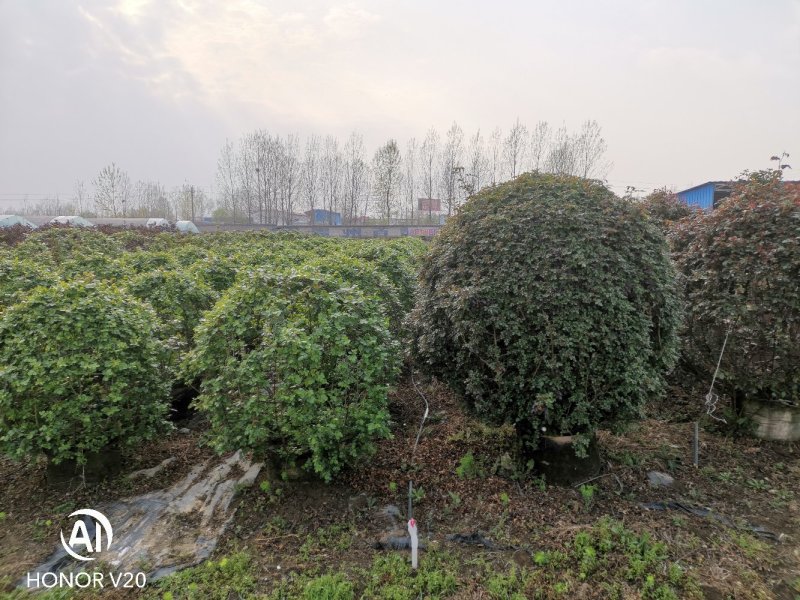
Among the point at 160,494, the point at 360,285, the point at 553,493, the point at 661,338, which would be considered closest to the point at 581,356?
the point at 661,338

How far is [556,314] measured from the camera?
3113 millimetres

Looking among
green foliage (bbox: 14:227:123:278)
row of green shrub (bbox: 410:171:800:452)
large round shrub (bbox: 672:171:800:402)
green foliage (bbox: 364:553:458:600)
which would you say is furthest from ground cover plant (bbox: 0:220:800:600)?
green foliage (bbox: 14:227:123:278)

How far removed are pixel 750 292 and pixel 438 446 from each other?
2.89 m

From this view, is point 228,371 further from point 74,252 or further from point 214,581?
point 74,252

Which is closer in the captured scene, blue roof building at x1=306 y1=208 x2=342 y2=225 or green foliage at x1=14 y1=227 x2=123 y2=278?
green foliage at x1=14 y1=227 x2=123 y2=278

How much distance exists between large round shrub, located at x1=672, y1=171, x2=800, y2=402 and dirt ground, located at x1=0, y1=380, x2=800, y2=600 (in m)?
0.66

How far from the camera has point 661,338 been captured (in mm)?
3430

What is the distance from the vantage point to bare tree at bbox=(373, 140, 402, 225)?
1909 inches

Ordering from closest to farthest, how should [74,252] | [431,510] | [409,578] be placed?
[409,578] → [431,510] → [74,252]

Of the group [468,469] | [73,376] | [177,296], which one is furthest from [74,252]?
[468,469]

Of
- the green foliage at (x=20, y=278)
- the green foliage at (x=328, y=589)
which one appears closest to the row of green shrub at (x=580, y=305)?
the green foliage at (x=328, y=589)

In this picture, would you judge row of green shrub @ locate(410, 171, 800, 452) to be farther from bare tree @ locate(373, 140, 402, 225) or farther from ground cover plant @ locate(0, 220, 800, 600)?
bare tree @ locate(373, 140, 402, 225)

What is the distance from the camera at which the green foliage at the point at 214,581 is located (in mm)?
2549

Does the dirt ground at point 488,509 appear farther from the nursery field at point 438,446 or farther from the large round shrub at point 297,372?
the large round shrub at point 297,372
